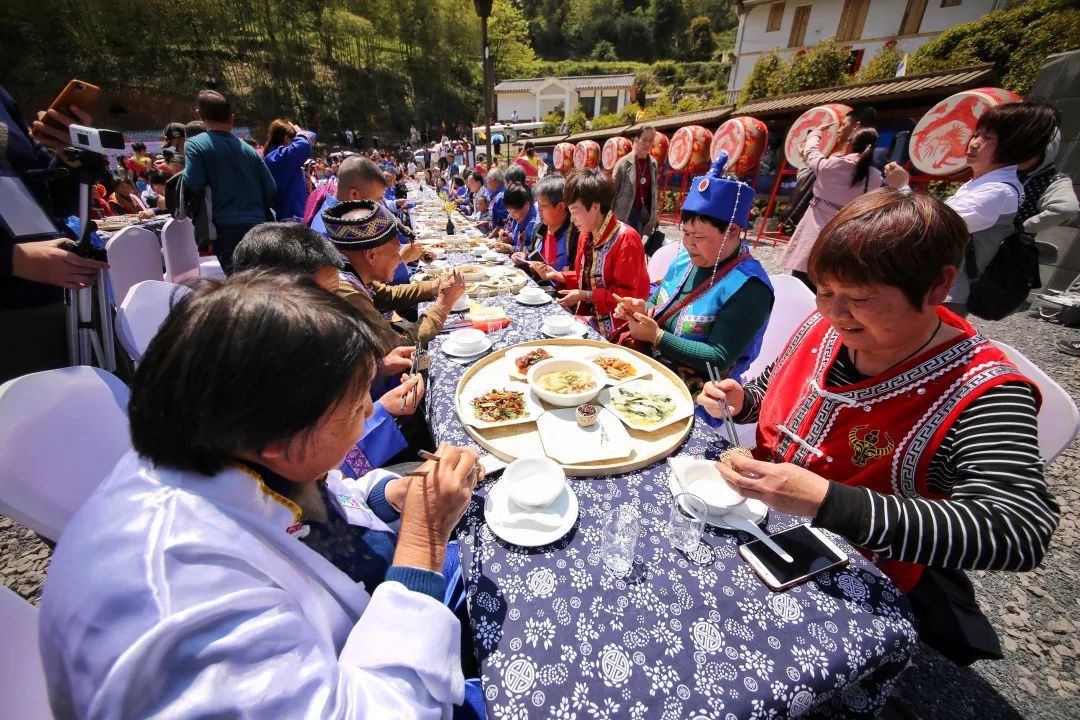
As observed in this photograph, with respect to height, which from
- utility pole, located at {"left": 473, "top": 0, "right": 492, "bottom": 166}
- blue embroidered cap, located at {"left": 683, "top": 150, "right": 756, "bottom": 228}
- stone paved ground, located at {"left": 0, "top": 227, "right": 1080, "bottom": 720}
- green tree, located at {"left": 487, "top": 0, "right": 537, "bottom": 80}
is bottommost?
stone paved ground, located at {"left": 0, "top": 227, "right": 1080, "bottom": 720}

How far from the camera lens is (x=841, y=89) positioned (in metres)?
11.2

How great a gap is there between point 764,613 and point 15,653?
1.86m

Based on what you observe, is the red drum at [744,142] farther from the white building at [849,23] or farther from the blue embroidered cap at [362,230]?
the white building at [849,23]

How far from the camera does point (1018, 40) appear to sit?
12031mm

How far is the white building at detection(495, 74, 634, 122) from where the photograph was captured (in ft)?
143

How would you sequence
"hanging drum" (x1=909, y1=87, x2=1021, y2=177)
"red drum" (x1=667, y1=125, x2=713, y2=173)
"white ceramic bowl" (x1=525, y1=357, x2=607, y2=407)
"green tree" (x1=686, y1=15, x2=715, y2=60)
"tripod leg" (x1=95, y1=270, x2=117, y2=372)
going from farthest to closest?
"green tree" (x1=686, y1=15, x2=715, y2=60)
"red drum" (x1=667, y1=125, x2=713, y2=173)
"hanging drum" (x1=909, y1=87, x2=1021, y2=177)
"tripod leg" (x1=95, y1=270, x2=117, y2=372)
"white ceramic bowl" (x1=525, y1=357, x2=607, y2=407)

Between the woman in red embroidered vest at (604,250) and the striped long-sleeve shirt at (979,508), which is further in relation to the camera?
the woman in red embroidered vest at (604,250)

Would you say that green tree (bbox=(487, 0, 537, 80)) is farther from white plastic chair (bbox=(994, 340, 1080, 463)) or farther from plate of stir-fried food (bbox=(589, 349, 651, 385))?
white plastic chair (bbox=(994, 340, 1080, 463))

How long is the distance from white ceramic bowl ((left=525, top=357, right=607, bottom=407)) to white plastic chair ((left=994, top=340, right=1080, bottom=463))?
1548mm

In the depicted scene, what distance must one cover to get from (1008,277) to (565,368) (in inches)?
131

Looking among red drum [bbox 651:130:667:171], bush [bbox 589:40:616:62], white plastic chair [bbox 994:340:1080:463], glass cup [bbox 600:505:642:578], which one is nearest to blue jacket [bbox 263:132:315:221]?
glass cup [bbox 600:505:642:578]

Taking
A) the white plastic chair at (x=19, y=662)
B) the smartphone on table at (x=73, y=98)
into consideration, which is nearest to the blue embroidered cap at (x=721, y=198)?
the white plastic chair at (x=19, y=662)

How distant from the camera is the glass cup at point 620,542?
127 cm

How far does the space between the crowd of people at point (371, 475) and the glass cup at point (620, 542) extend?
37 cm
